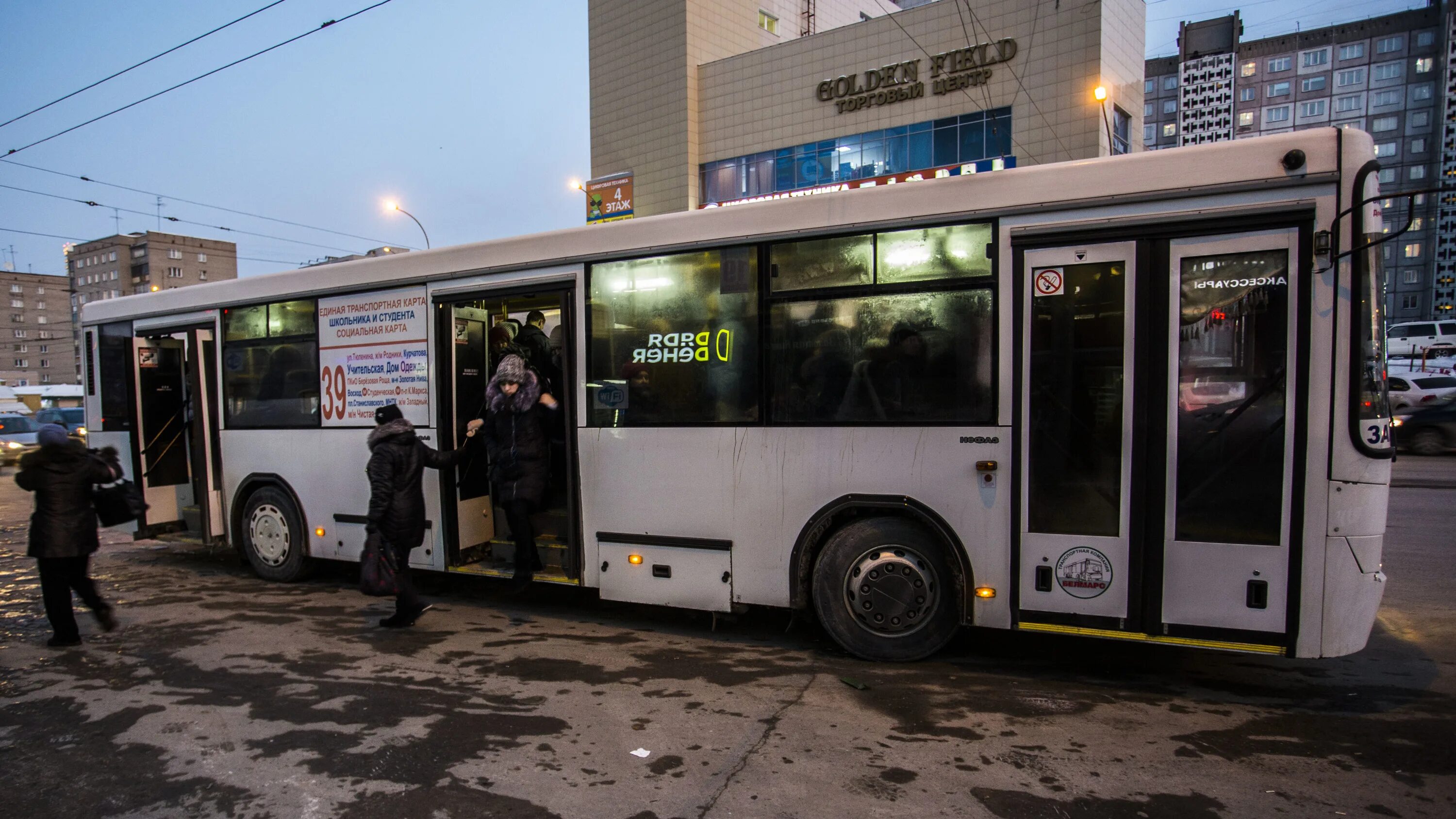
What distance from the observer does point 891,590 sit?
4965 millimetres

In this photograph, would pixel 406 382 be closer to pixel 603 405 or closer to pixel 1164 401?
pixel 603 405

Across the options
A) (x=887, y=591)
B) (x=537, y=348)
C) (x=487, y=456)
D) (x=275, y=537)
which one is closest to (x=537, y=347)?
(x=537, y=348)

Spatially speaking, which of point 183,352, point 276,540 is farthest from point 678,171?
point 276,540

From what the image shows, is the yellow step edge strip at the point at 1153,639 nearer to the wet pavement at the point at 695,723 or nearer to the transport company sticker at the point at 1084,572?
the transport company sticker at the point at 1084,572

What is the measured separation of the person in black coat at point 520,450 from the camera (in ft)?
20.6

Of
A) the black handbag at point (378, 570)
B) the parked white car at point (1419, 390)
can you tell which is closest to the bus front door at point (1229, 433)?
the black handbag at point (378, 570)

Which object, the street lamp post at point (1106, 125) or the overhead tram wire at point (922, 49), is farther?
the overhead tram wire at point (922, 49)

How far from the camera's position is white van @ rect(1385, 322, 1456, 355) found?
30844 millimetres

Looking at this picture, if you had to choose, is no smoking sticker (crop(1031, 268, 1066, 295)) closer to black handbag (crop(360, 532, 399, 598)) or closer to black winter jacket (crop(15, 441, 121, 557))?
black handbag (crop(360, 532, 399, 598))

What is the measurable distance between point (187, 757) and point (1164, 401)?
566cm

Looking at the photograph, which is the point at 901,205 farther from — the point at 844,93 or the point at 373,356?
the point at 844,93

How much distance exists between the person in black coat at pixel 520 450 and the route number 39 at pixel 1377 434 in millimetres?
5369

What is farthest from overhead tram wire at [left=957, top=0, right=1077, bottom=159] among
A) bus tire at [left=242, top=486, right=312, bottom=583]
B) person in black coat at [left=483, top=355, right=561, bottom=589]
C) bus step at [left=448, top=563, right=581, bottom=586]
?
bus tire at [left=242, top=486, right=312, bottom=583]

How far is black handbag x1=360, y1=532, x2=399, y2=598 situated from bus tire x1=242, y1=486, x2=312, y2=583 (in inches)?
82.0
